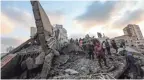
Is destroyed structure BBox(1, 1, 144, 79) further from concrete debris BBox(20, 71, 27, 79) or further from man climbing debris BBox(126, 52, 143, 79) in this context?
man climbing debris BBox(126, 52, 143, 79)

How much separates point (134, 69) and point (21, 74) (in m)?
6.68

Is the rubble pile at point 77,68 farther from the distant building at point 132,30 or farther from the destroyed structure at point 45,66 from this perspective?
the distant building at point 132,30

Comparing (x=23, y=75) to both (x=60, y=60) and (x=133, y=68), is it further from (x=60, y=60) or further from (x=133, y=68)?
(x=133, y=68)

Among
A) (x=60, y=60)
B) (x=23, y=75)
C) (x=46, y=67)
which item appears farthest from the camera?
(x=60, y=60)

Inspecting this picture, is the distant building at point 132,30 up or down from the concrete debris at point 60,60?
up

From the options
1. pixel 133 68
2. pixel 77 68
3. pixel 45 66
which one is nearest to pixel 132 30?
pixel 133 68

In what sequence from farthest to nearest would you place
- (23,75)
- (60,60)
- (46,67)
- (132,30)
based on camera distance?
1. (132,30)
2. (60,60)
3. (23,75)
4. (46,67)

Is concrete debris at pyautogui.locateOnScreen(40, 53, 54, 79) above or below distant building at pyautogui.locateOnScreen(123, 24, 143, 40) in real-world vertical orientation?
below

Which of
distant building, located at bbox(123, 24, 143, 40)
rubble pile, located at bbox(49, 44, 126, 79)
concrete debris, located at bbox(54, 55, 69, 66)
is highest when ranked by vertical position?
distant building, located at bbox(123, 24, 143, 40)

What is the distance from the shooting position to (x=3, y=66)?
892 centimetres

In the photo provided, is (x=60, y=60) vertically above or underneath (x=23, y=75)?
above

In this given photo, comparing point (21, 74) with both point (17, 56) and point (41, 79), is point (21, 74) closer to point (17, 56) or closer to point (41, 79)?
point (17, 56)

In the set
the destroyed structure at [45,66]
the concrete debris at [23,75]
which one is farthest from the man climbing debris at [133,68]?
the concrete debris at [23,75]

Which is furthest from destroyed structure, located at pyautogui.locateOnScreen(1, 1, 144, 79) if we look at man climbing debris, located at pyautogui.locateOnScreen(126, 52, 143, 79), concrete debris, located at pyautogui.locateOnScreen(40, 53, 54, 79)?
man climbing debris, located at pyautogui.locateOnScreen(126, 52, 143, 79)
